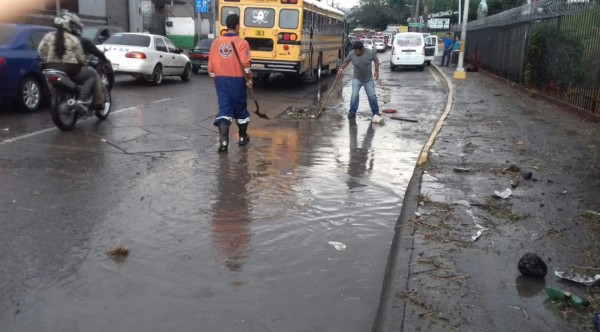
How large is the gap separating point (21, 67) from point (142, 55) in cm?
678

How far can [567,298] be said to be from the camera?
369cm

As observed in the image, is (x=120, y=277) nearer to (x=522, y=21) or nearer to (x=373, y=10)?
(x=522, y=21)

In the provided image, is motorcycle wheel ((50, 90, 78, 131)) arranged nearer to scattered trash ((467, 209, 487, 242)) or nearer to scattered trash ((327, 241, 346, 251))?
scattered trash ((327, 241, 346, 251))

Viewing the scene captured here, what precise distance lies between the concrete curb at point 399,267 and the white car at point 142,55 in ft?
39.9

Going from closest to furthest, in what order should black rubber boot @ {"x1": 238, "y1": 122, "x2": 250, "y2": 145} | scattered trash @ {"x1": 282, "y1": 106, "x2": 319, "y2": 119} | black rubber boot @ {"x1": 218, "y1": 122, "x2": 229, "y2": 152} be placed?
black rubber boot @ {"x1": 218, "y1": 122, "x2": 229, "y2": 152}
black rubber boot @ {"x1": 238, "y1": 122, "x2": 250, "y2": 145}
scattered trash @ {"x1": 282, "y1": 106, "x2": 319, "y2": 119}

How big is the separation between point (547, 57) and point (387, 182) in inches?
418

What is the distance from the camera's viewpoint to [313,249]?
185 inches

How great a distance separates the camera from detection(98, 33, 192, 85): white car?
55.3ft

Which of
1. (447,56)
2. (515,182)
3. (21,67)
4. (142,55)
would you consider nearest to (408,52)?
(447,56)

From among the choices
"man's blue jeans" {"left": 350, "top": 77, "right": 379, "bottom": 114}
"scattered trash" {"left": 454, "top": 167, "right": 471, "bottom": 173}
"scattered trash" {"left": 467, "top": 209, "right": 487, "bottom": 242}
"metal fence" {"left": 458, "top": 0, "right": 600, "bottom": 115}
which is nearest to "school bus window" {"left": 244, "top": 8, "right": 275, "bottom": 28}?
"man's blue jeans" {"left": 350, "top": 77, "right": 379, "bottom": 114}

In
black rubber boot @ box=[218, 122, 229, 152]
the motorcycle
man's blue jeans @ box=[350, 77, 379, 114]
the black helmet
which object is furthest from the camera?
man's blue jeans @ box=[350, 77, 379, 114]

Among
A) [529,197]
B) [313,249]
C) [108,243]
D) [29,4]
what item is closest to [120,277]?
[108,243]

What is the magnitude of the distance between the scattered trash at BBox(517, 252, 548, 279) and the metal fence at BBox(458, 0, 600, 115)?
8639mm

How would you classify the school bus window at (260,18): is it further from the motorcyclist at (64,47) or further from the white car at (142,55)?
the motorcyclist at (64,47)
